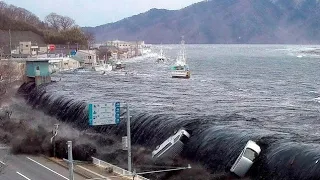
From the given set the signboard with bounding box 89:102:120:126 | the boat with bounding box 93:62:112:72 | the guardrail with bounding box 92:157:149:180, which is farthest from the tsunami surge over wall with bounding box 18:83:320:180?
the boat with bounding box 93:62:112:72

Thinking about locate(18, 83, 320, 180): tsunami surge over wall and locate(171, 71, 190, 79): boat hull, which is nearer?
locate(18, 83, 320, 180): tsunami surge over wall

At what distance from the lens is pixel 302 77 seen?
219 feet

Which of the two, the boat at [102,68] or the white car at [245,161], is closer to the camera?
the white car at [245,161]

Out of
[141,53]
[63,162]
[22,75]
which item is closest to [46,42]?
[22,75]

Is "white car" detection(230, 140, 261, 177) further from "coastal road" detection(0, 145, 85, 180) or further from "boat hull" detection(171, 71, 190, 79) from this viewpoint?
"boat hull" detection(171, 71, 190, 79)

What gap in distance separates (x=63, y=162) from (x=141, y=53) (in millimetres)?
146117

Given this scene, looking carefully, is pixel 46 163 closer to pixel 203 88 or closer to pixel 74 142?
pixel 74 142

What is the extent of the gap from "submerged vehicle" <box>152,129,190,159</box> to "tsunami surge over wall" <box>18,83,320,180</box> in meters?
0.34

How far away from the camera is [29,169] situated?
22953 mm

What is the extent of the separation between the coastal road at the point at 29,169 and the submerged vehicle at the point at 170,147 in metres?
4.03

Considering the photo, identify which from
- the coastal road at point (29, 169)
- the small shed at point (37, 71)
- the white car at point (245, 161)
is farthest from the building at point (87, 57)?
the white car at point (245, 161)

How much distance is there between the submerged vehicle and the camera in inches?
928

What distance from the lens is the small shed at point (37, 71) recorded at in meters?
48.2

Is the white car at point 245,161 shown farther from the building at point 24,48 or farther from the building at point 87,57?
the building at point 87,57
